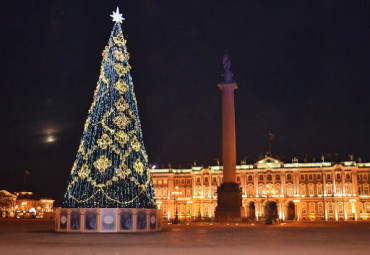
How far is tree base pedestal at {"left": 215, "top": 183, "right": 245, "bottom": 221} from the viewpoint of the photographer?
172ft

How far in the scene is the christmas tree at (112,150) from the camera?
28344mm

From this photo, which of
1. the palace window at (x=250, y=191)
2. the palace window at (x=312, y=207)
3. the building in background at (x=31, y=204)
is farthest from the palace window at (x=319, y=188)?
the building in background at (x=31, y=204)

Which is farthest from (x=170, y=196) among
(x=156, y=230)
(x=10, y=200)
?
(x=156, y=230)

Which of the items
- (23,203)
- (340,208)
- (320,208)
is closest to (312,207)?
(320,208)

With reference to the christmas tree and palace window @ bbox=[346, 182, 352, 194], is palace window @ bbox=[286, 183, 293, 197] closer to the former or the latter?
palace window @ bbox=[346, 182, 352, 194]

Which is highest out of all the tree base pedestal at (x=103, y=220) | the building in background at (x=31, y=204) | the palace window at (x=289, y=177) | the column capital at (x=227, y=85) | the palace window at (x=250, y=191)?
the column capital at (x=227, y=85)

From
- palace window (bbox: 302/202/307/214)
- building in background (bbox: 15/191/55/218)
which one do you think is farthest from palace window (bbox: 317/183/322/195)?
building in background (bbox: 15/191/55/218)

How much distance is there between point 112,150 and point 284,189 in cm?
8031

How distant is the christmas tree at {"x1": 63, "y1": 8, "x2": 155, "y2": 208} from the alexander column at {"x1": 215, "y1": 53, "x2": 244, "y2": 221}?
2454 centimetres

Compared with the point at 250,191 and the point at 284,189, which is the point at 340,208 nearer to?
the point at 284,189

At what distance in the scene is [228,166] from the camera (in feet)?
180

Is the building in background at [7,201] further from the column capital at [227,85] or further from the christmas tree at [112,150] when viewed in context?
the christmas tree at [112,150]

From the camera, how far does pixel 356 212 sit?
94.7 meters

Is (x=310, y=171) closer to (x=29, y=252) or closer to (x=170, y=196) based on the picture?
(x=170, y=196)
